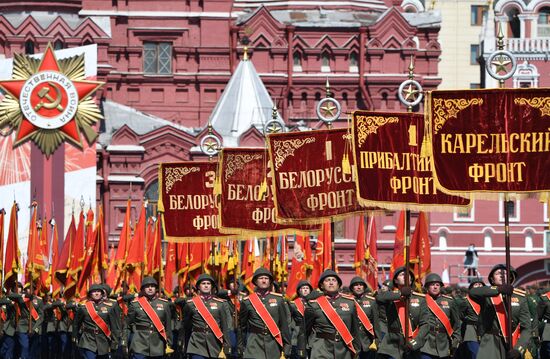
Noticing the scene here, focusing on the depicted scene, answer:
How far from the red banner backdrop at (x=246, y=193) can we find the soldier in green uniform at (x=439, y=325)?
4926mm

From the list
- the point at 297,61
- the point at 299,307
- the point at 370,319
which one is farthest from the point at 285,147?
the point at 297,61

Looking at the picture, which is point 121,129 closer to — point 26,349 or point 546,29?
point 546,29

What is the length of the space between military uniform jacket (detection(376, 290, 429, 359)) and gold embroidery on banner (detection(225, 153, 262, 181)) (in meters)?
6.42

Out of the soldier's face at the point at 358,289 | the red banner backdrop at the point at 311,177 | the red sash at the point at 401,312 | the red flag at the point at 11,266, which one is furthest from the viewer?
the red flag at the point at 11,266

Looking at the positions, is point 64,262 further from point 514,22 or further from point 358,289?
point 514,22

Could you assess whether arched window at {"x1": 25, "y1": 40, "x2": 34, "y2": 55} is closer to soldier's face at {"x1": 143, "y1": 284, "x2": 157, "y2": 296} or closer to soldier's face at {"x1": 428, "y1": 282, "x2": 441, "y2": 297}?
soldier's face at {"x1": 143, "y1": 284, "x2": 157, "y2": 296}

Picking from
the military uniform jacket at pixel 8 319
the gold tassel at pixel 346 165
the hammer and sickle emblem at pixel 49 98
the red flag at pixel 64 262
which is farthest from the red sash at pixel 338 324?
the hammer and sickle emblem at pixel 49 98

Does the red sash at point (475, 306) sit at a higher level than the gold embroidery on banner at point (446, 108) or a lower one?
lower

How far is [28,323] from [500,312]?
14.3 m

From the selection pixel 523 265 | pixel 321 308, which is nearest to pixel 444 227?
pixel 523 265

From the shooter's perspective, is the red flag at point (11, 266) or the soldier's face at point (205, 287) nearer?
the soldier's face at point (205, 287)

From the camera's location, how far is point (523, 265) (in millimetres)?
64562

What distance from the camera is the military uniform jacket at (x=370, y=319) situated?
2642cm

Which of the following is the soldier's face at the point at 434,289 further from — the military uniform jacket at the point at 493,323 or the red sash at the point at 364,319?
the military uniform jacket at the point at 493,323
